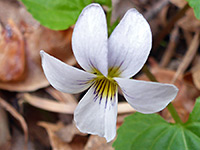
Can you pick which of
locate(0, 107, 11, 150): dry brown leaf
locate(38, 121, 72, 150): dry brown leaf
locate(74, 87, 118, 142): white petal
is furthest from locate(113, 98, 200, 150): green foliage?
locate(0, 107, 11, 150): dry brown leaf

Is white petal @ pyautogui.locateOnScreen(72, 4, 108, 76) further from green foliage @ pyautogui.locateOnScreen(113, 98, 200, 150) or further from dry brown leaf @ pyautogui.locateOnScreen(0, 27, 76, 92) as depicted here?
dry brown leaf @ pyautogui.locateOnScreen(0, 27, 76, 92)

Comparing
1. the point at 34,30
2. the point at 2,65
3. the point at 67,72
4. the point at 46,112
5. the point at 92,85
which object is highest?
the point at 67,72

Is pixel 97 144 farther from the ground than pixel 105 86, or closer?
closer

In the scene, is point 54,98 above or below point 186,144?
below

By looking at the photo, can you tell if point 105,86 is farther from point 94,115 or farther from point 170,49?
point 170,49

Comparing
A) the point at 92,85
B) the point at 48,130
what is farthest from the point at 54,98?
the point at 92,85

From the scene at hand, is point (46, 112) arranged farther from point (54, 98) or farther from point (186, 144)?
point (186, 144)

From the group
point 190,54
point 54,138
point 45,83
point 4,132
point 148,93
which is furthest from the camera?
point 190,54

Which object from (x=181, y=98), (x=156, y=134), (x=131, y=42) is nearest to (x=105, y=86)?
(x=131, y=42)
